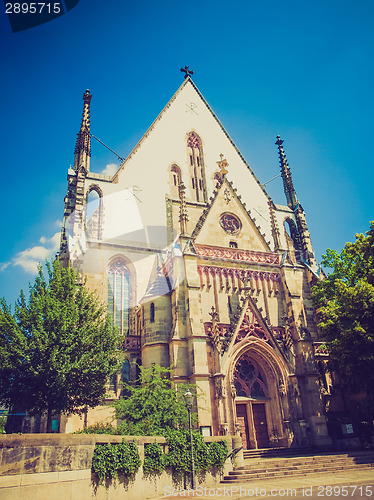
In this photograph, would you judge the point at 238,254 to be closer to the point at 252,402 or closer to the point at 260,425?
the point at 252,402

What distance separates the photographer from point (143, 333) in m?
24.4

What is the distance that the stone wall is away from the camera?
429 inches

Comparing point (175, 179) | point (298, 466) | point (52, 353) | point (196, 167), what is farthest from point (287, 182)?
point (52, 353)

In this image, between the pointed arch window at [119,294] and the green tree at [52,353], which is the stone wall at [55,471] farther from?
the pointed arch window at [119,294]

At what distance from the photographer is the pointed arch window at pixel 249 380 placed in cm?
2388

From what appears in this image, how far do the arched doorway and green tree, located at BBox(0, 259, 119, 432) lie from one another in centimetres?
890

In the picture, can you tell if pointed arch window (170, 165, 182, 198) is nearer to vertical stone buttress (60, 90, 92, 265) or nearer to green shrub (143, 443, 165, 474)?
vertical stone buttress (60, 90, 92, 265)

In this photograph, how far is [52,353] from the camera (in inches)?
637

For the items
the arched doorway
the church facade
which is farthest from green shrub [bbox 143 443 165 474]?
the arched doorway

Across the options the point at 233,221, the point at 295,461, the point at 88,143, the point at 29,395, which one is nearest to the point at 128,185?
the point at 88,143

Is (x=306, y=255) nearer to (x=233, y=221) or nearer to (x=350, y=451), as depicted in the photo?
(x=233, y=221)

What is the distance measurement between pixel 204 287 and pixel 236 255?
12.9 feet

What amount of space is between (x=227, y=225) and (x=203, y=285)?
605cm

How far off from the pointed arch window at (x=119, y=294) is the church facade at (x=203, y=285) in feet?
0.25
